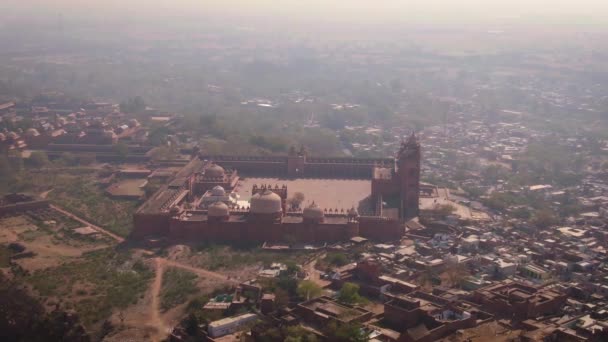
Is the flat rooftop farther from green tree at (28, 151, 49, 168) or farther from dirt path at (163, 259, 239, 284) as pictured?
green tree at (28, 151, 49, 168)

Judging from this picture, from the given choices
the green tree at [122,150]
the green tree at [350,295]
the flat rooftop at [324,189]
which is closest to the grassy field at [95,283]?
the green tree at [350,295]

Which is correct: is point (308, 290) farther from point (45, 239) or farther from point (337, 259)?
point (45, 239)

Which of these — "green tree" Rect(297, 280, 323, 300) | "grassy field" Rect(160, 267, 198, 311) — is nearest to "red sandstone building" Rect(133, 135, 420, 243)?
"grassy field" Rect(160, 267, 198, 311)

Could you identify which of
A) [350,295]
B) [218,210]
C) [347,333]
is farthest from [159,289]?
[347,333]

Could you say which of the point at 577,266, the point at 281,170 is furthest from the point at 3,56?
the point at 577,266

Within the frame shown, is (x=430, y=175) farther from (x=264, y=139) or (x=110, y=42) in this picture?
(x=110, y=42)
